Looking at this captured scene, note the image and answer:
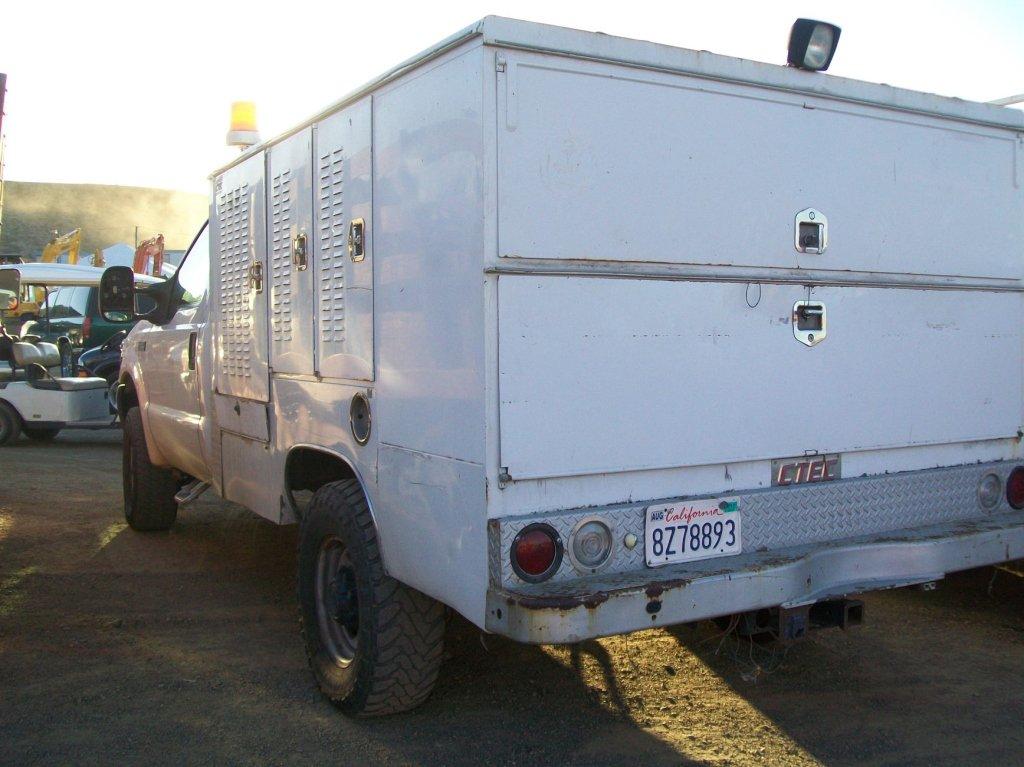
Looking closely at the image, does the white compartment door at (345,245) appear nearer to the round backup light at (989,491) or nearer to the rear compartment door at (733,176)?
the rear compartment door at (733,176)

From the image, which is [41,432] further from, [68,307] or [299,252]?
[299,252]

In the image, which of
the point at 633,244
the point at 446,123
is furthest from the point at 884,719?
the point at 446,123

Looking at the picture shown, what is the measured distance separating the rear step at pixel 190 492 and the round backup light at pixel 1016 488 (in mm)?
4484

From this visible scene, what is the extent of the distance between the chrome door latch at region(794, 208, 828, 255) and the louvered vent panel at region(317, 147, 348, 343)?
1.67m

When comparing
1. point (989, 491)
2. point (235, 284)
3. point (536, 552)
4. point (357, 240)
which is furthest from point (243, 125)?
point (989, 491)

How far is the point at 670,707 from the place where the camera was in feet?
13.4

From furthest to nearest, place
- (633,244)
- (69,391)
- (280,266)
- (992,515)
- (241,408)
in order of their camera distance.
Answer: (69,391) < (241,408) < (280,266) < (992,515) < (633,244)

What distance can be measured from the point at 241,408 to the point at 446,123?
2.32 m

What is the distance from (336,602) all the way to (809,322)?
206 centimetres

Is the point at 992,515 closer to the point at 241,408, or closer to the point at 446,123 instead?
the point at 446,123

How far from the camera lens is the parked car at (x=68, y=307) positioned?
15.2 m

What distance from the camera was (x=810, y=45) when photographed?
3785 millimetres

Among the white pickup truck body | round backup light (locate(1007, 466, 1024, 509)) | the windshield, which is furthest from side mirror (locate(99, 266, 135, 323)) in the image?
round backup light (locate(1007, 466, 1024, 509))

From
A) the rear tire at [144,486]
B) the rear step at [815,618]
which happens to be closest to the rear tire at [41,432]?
the rear tire at [144,486]
